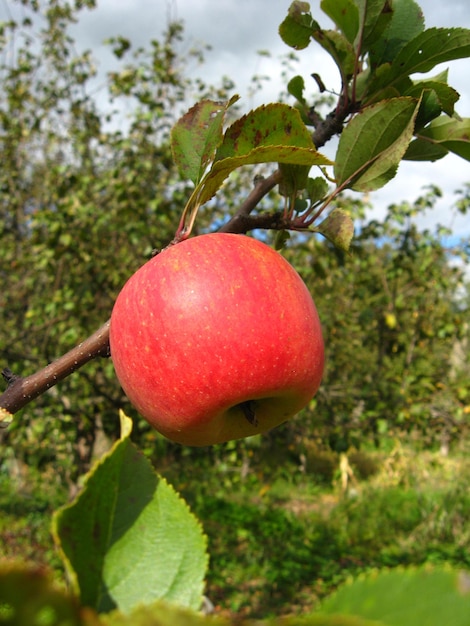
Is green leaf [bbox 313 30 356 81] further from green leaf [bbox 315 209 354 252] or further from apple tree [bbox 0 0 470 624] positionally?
green leaf [bbox 315 209 354 252]

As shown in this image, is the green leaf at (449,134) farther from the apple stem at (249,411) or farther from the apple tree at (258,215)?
the apple stem at (249,411)

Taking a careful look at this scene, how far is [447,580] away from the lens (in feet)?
0.73

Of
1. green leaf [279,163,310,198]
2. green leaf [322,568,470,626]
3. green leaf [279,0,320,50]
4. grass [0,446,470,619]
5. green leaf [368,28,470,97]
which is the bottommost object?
grass [0,446,470,619]

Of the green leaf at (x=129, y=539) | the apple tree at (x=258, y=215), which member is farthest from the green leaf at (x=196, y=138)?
the green leaf at (x=129, y=539)

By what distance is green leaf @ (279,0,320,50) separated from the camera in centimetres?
93

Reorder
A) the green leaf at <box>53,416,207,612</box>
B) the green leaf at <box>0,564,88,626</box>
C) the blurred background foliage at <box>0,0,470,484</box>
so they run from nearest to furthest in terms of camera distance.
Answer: the green leaf at <box>0,564,88,626</box> → the green leaf at <box>53,416,207,612</box> → the blurred background foliage at <box>0,0,470,484</box>

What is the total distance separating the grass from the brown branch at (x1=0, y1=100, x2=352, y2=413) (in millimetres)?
1910

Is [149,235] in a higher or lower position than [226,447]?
higher

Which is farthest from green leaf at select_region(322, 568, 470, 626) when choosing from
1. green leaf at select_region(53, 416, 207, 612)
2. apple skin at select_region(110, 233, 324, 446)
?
apple skin at select_region(110, 233, 324, 446)

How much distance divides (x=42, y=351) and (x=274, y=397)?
2369mm

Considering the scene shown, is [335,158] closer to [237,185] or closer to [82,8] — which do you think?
[237,185]

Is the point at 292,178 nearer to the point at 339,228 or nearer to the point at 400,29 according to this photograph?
the point at 339,228

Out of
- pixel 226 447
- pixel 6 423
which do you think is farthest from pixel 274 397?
pixel 226 447

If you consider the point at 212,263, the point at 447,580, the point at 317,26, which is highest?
the point at 317,26
